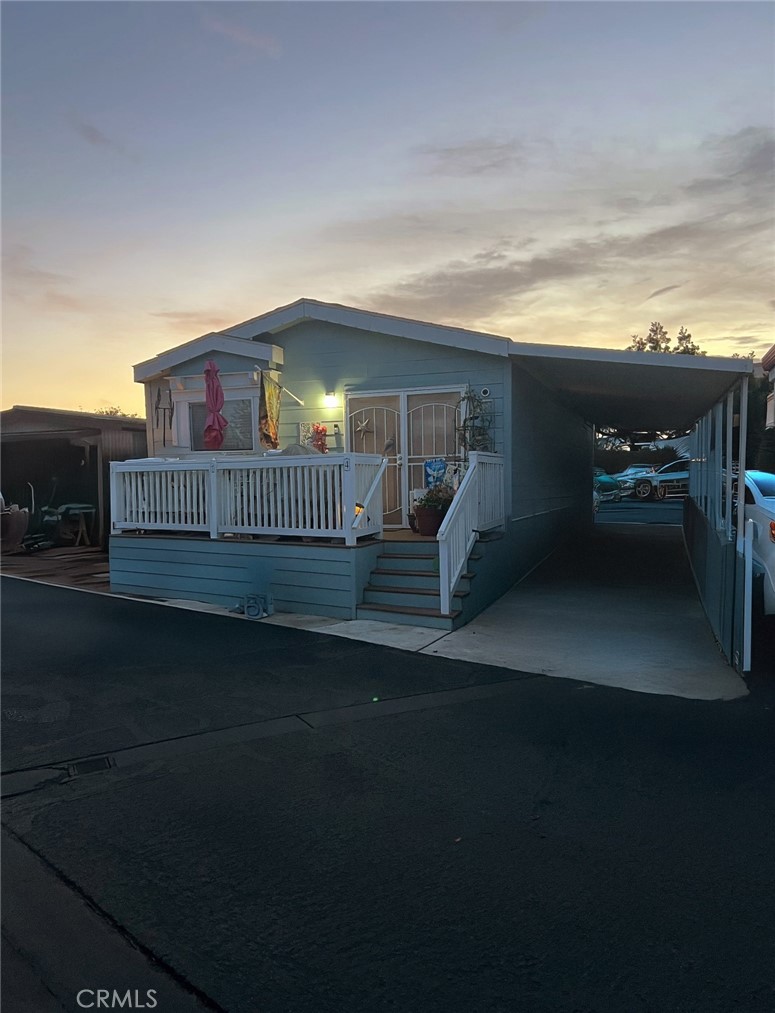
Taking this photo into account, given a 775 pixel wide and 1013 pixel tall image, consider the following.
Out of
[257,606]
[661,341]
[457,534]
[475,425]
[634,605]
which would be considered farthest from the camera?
[661,341]

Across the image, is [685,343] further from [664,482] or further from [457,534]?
[457,534]

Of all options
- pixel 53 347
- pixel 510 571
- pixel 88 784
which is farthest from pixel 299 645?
pixel 53 347

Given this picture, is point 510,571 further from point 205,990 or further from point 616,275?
point 616,275

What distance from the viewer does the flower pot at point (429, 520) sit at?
897 cm

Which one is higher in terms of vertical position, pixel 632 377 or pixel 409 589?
pixel 632 377

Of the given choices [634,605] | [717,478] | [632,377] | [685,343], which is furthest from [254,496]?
[685,343]

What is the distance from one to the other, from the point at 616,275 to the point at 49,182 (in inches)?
533

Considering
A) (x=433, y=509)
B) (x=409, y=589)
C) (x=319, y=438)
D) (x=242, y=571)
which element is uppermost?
(x=319, y=438)

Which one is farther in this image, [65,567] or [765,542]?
[65,567]

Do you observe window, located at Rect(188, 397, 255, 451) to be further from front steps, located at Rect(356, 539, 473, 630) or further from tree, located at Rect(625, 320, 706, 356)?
tree, located at Rect(625, 320, 706, 356)

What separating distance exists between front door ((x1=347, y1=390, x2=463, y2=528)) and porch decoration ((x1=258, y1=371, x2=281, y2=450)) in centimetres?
117

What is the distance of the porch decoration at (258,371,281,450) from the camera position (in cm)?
1098

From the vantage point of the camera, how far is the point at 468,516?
27.7 ft

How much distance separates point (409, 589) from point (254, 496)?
2384mm
